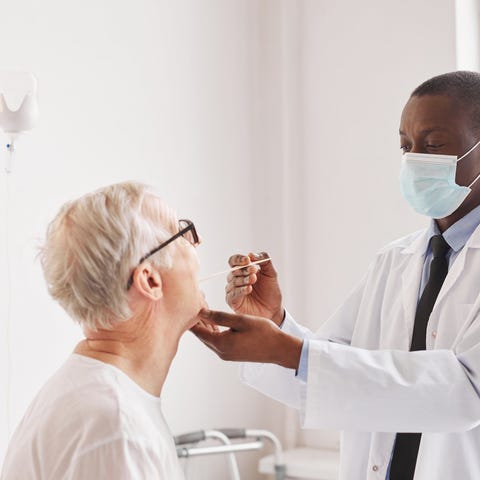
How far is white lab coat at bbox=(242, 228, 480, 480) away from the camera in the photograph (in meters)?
1.51

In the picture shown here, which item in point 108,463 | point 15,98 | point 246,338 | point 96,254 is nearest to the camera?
point 108,463

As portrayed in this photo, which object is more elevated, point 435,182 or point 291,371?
point 435,182

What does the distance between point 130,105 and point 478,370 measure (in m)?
1.59

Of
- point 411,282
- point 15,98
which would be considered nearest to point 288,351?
point 411,282

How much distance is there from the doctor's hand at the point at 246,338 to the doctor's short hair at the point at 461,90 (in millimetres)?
626

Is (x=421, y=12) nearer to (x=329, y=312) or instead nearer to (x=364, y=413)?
(x=329, y=312)

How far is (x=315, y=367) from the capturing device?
59.9 inches

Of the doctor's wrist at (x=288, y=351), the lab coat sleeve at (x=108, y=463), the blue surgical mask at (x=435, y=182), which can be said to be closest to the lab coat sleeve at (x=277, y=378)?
the doctor's wrist at (x=288, y=351)

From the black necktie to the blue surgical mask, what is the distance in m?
0.08

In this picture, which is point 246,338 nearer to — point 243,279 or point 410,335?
point 243,279

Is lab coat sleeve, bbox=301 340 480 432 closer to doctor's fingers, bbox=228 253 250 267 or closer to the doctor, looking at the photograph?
the doctor

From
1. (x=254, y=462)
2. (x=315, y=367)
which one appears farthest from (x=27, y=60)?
(x=254, y=462)

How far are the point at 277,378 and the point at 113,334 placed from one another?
0.55 m

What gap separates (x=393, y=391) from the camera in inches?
59.6
